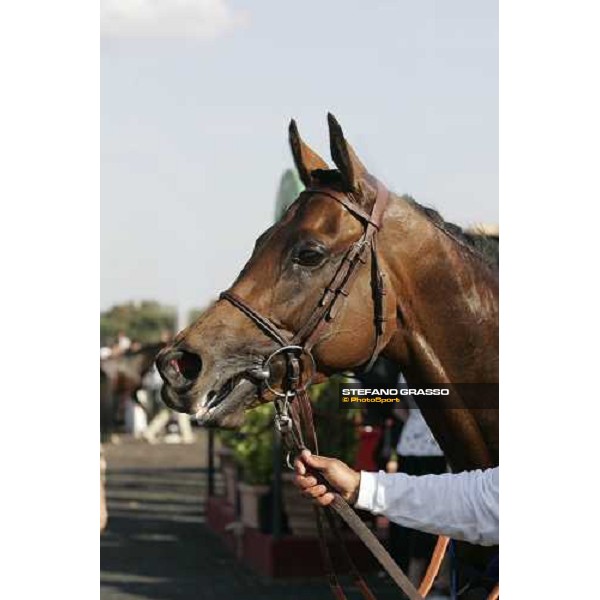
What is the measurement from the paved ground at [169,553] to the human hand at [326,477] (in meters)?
4.73

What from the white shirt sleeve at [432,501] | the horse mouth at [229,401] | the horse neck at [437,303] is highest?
the horse neck at [437,303]

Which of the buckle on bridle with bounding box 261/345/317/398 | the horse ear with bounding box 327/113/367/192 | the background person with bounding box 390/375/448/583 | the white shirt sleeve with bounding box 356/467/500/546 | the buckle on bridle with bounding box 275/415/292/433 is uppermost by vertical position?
the horse ear with bounding box 327/113/367/192

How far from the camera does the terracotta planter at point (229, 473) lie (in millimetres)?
10438

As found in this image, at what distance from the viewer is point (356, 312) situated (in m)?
3.82

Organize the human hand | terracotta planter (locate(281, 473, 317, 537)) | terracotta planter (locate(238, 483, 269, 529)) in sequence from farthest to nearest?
1. terracotta planter (locate(238, 483, 269, 529))
2. terracotta planter (locate(281, 473, 317, 537))
3. the human hand

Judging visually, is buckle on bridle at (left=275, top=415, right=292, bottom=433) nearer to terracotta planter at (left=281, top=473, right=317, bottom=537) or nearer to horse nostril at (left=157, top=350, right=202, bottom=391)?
horse nostril at (left=157, top=350, right=202, bottom=391)

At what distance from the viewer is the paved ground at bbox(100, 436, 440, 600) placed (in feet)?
28.6

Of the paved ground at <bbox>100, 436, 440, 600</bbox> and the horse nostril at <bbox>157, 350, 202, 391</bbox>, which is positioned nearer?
the horse nostril at <bbox>157, 350, 202, 391</bbox>

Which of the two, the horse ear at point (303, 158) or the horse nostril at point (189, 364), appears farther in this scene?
the horse ear at point (303, 158)

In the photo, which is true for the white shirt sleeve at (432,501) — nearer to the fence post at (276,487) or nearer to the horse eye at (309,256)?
the horse eye at (309,256)

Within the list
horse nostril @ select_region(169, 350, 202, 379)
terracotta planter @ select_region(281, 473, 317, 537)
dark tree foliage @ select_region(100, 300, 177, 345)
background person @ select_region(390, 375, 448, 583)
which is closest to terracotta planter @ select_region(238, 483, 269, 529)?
terracotta planter @ select_region(281, 473, 317, 537)

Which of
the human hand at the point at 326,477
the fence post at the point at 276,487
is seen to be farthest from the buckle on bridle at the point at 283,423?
the fence post at the point at 276,487

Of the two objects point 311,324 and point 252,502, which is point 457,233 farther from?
point 252,502
